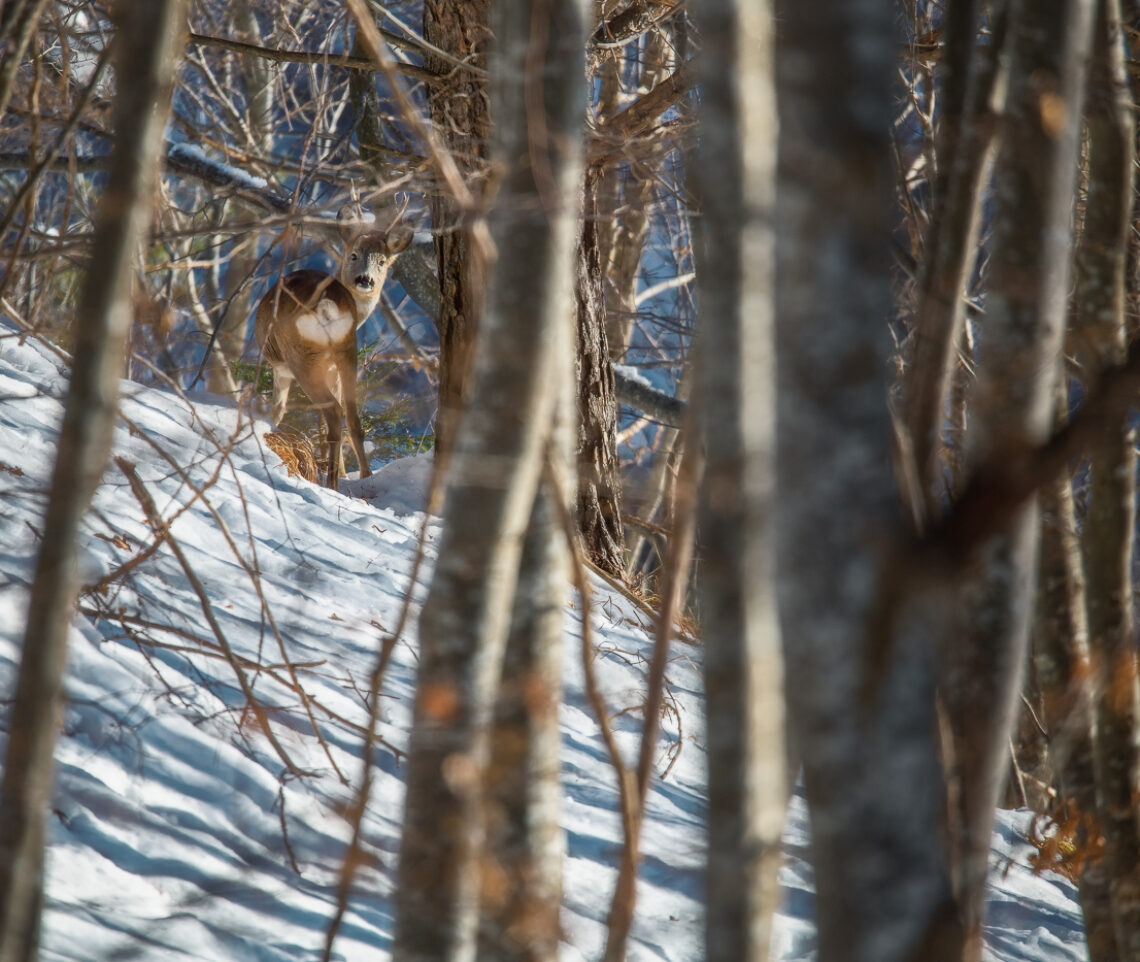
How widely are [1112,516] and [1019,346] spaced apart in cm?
93

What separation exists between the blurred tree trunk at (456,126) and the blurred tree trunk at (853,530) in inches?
135

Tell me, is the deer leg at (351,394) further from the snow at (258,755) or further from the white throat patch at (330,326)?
the snow at (258,755)

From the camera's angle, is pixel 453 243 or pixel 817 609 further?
pixel 453 243

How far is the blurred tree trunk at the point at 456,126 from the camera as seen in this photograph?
479 cm

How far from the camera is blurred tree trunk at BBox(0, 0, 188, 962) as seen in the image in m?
1.36

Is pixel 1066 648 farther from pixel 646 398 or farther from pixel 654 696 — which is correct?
pixel 646 398

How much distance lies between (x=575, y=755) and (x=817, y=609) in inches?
97.0

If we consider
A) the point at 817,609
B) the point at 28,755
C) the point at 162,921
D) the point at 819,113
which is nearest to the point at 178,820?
the point at 162,921

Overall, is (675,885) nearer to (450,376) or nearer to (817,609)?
(817,609)

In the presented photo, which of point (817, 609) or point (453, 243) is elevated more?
point (453, 243)

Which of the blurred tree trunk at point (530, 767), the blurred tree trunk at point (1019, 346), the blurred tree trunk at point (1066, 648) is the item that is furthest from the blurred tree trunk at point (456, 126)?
the blurred tree trunk at point (1019, 346)

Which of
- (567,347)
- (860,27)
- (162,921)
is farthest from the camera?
(162,921)

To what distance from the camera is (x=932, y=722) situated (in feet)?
3.94

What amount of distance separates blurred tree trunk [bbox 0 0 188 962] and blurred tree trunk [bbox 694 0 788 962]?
0.72 meters
